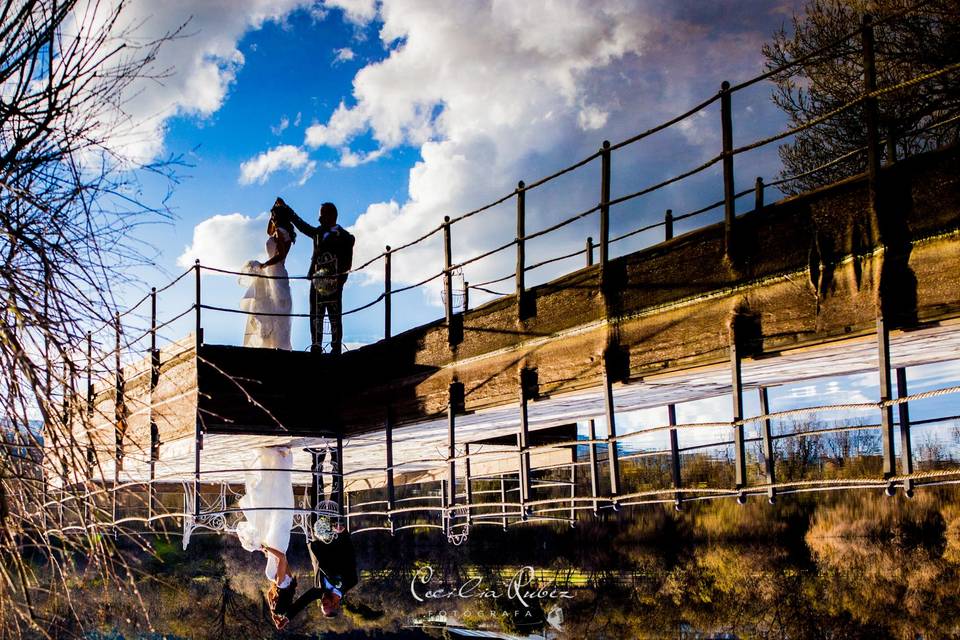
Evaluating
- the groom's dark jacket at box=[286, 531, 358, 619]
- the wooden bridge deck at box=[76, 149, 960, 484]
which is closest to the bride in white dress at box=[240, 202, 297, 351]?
the wooden bridge deck at box=[76, 149, 960, 484]

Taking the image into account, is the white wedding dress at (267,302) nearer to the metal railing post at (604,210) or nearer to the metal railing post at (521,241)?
the metal railing post at (521,241)

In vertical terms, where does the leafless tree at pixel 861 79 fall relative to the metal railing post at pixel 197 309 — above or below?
above

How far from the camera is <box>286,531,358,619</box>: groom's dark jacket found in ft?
32.5

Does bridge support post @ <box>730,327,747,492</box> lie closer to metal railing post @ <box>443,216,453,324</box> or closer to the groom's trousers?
metal railing post @ <box>443,216,453,324</box>

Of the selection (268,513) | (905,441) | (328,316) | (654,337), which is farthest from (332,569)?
(905,441)

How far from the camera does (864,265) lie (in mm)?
5242

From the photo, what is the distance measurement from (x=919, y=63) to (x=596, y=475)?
30.5 feet

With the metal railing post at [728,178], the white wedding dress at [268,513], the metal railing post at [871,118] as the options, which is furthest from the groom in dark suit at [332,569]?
the metal railing post at [871,118]

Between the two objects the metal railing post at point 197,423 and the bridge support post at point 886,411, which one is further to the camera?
the metal railing post at point 197,423

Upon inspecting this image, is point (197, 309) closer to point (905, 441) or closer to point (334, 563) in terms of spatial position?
point (334, 563)

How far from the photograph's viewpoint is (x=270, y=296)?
10.1 m

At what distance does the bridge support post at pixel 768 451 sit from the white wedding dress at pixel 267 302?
4.72 metres

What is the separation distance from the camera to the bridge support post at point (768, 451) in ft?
19.3

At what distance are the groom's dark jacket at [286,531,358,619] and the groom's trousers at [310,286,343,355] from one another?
194cm
